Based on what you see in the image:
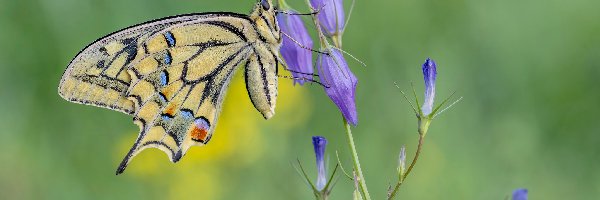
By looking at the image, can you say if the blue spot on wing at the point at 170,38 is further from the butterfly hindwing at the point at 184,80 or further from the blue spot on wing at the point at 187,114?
the blue spot on wing at the point at 187,114

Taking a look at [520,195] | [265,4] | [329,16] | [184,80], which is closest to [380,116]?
[184,80]

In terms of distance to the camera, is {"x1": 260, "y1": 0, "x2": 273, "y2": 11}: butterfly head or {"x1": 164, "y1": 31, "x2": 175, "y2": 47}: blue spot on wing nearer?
{"x1": 260, "y1": 0, "x2": 273, "y2": 11}: butterfly head

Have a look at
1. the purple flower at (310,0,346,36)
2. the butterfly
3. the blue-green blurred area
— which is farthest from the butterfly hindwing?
the blue-green blurred area

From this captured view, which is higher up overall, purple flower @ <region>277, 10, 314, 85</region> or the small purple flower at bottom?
purple flower @ <region>277, 10, 314, 85</region>

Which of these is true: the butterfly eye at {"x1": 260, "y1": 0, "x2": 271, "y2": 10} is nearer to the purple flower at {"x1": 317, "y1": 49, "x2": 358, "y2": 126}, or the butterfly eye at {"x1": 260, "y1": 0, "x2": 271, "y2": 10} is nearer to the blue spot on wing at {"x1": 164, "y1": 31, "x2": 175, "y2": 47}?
the purple flower at {"x1": 317, "y1": 49, "x2": 358, "y2": 126}

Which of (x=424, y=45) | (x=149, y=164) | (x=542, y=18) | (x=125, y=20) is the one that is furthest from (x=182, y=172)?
(x=542, y=18)

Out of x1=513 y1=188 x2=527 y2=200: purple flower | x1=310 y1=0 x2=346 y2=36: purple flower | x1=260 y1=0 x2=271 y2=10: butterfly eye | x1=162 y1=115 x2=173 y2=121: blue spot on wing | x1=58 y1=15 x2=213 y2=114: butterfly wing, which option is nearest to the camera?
x1=513 y1=188 x2=527 y2=200: purple flower
